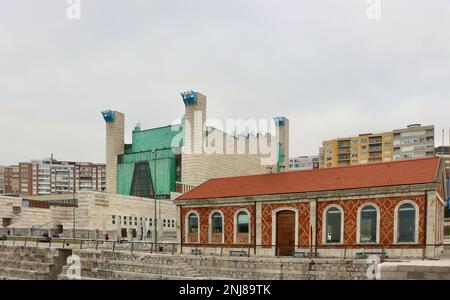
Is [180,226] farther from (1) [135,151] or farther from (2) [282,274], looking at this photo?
(1) [135,151]

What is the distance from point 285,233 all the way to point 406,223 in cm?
728

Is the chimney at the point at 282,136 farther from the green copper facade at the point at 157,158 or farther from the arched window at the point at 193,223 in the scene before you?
the arched window at the point at 193,223

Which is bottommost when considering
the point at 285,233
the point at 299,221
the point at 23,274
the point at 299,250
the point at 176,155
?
the point at 23,274

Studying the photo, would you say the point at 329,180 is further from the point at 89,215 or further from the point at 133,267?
the point at 89,215

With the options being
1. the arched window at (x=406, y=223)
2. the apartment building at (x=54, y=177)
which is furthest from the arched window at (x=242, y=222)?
the apartment building at (x=54, y=177)

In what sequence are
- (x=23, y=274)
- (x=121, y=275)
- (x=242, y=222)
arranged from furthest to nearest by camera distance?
1. (x=23, y=274)
2. (x=242, y=222)
3. (x=121, y=275)

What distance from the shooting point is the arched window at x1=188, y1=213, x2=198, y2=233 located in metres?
27.3

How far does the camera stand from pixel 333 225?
73.1 feet

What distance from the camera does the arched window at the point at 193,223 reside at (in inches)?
1075

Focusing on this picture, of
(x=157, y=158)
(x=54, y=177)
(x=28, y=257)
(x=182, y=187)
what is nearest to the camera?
(x=28, y=257)

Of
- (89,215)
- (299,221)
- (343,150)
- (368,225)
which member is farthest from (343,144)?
(368,225)

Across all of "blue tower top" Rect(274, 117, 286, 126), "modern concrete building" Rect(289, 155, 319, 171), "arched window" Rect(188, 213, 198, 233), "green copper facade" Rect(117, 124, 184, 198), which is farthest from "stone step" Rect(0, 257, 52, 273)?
"modern concrete building" Rect(289, 155, 319, 171)
